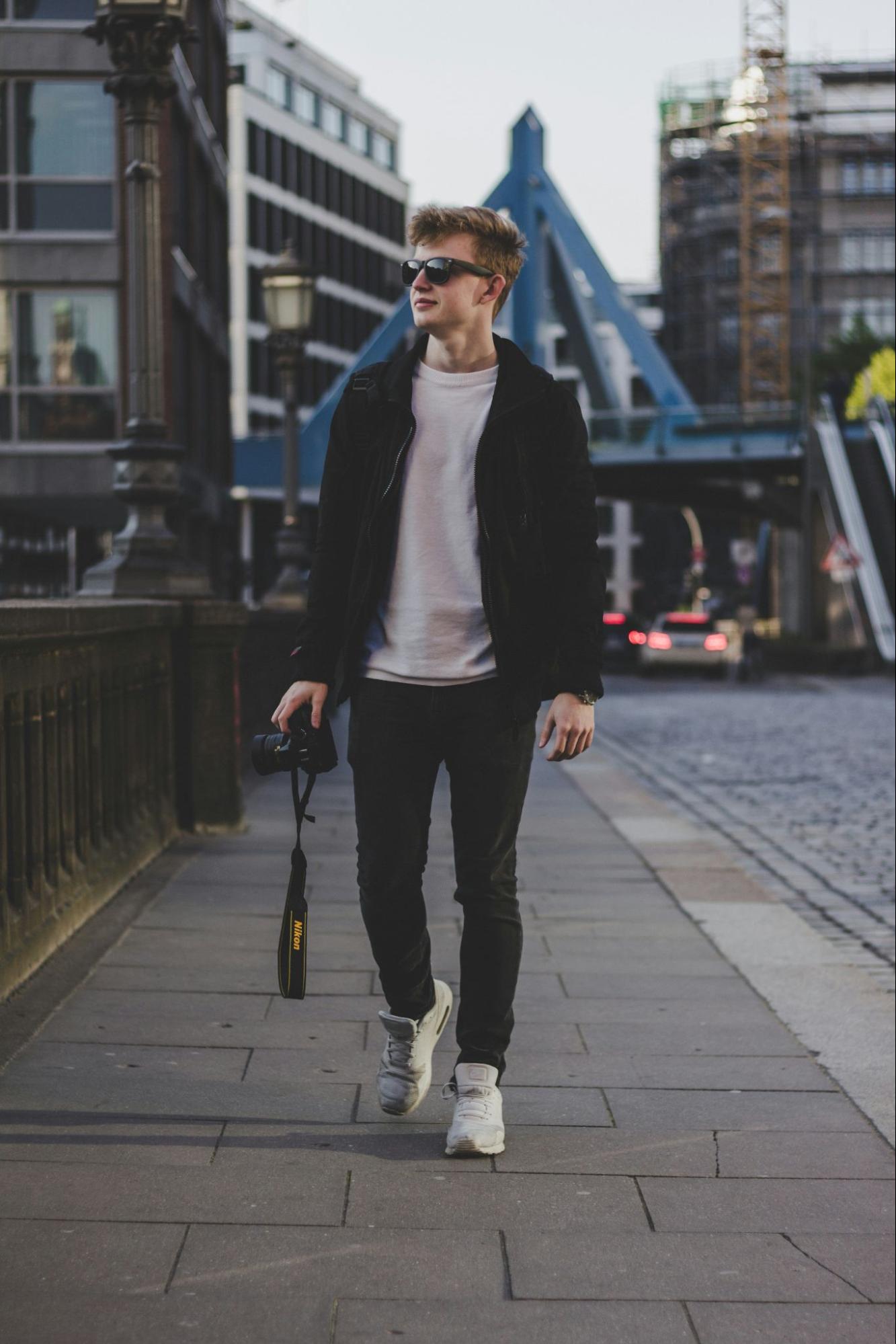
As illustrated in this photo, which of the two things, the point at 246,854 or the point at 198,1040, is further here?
the point at 246,854

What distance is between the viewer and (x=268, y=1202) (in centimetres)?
376

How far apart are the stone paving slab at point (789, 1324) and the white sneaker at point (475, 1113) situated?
2.60 feet

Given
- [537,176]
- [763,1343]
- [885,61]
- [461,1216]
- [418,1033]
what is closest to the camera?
[763,1343]

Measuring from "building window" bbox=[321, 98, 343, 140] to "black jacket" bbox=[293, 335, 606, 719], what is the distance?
278 ft

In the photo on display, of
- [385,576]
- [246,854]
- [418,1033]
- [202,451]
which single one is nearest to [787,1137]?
[418,1033]

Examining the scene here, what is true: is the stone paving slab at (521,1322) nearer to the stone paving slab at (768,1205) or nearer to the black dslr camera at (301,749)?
the stone paving slab at (768,1205)

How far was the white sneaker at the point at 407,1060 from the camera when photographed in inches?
170

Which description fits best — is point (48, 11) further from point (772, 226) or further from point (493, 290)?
point (772, 226)

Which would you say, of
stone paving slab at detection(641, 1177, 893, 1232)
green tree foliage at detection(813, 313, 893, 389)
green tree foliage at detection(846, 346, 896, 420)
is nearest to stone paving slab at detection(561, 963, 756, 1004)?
stone paving slab at detection(641, 1177, 893, 1232)

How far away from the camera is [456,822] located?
4.20m

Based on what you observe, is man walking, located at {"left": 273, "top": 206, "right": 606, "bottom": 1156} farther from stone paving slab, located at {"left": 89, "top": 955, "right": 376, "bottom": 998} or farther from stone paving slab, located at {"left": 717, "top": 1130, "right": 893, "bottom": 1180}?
stone paving slab, located at {"left": 89, "top": 955, "right": 376, "bottom": 998}

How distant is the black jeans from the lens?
13.3 feet

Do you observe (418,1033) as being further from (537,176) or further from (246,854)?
(537,176)

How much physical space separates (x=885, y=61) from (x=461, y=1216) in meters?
106
